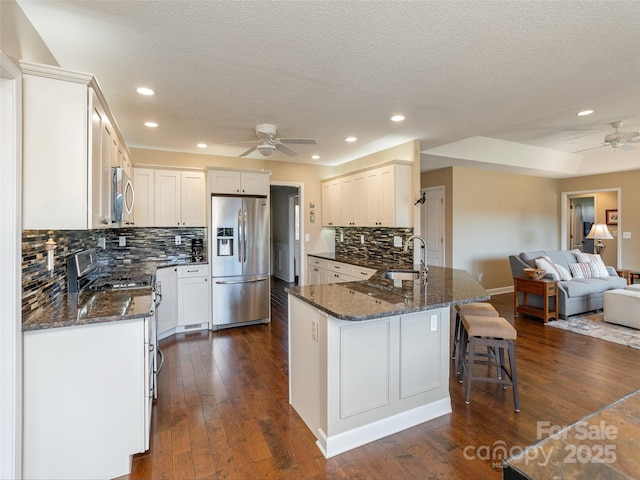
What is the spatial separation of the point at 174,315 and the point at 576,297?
581 cm

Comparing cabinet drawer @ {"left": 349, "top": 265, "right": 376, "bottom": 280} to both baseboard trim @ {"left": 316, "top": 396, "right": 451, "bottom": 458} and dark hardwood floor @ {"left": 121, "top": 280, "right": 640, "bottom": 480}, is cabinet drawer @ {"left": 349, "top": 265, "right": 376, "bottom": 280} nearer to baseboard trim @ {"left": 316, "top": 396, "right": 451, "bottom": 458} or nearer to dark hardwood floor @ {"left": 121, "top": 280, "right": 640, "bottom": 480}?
dark hardwood floor @ {"left": 121, "top": 280, "right": 640, "bottom": 480}

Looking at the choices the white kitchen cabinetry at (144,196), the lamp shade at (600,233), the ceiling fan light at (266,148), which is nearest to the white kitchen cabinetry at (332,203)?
the ceiling fan light at (266,148)

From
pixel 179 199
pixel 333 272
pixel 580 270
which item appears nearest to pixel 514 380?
pixel 333 272

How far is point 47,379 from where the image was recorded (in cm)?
169

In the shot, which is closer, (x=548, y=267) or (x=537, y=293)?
(x=537, y=293)

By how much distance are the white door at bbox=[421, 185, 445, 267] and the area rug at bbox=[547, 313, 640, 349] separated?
7.16 ft

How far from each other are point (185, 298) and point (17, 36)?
10.6 ft

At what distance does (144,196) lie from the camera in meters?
4.39

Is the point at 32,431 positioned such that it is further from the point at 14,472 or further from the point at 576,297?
the point at 576,297

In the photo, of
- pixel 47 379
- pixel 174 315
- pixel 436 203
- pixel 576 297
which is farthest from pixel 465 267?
pixel 47 379

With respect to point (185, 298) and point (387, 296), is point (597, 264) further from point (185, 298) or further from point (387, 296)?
point (185, 298)

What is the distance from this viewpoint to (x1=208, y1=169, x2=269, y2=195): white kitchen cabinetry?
176 inches

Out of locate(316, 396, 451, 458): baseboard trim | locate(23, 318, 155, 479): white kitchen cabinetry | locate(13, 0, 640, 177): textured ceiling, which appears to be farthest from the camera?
locate(316, 396, 451, 458): baseboard trim

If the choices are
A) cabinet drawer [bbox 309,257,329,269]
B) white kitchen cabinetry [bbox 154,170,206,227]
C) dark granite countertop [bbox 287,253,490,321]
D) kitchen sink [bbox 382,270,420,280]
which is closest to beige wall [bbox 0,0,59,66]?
dark granite countertop [bbox 287,253,490,321]
